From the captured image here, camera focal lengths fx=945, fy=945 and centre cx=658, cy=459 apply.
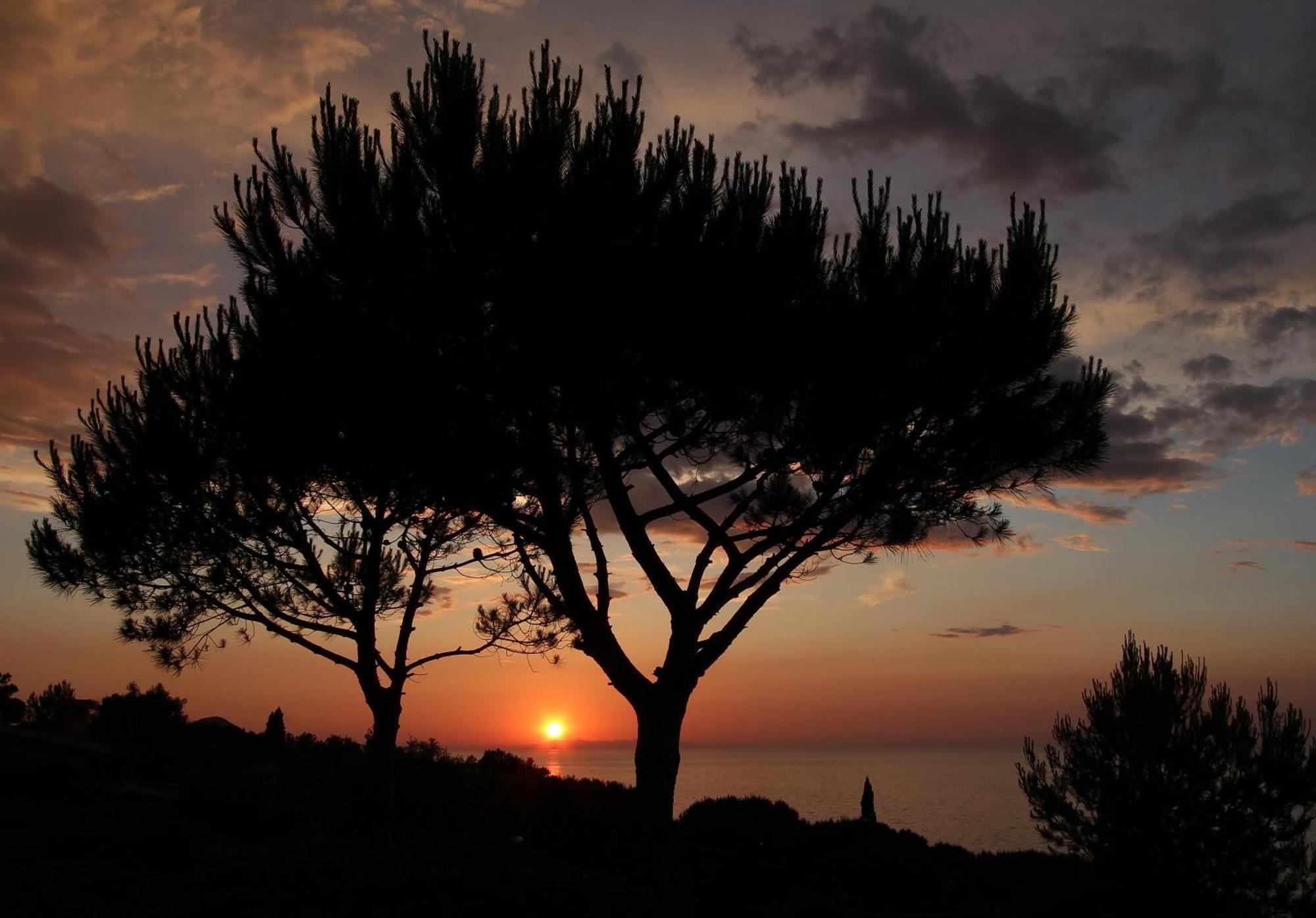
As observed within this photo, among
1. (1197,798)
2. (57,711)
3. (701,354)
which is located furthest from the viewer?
(57,711)

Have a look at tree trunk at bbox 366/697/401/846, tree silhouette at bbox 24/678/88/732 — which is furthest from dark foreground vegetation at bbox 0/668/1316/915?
tree silhouette at bbox 24/678/88/732

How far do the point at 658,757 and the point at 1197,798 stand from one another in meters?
13.4

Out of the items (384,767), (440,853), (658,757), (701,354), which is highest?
(701,354)

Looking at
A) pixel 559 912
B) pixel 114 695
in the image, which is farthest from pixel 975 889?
pixel 114 695

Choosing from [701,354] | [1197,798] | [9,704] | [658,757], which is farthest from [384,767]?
[9,704]

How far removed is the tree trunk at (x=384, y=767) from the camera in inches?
529

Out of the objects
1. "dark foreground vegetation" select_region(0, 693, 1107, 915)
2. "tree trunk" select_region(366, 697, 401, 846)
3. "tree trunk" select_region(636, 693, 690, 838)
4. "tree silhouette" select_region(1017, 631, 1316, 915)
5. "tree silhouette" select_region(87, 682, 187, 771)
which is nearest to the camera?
"dark foreground vegetation" select_region(0, 693, 1107, 915)

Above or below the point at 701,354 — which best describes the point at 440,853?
below

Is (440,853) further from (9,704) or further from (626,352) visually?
(9,704)

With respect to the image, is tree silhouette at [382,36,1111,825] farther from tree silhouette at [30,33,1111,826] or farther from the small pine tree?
the small pine tree

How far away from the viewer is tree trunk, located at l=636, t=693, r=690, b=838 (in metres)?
10.1

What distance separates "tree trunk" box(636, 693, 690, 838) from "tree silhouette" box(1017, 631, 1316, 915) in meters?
12.2

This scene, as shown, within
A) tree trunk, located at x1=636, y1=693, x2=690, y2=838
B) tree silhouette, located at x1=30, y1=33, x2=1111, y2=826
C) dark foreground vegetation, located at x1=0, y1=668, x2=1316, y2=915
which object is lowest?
dark foreground vegetation, located at x1=0, y1=668, x2=1316, y2=915

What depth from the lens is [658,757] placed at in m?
10.4
